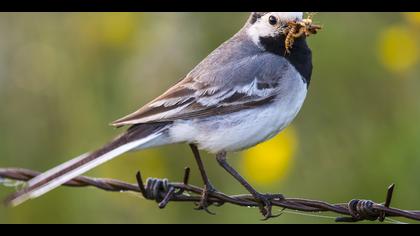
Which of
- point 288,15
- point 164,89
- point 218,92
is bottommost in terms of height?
point 218,92

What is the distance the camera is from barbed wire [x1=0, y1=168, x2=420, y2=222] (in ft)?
17.0

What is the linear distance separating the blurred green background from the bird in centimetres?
164

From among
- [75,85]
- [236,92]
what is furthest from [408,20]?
[75,85]

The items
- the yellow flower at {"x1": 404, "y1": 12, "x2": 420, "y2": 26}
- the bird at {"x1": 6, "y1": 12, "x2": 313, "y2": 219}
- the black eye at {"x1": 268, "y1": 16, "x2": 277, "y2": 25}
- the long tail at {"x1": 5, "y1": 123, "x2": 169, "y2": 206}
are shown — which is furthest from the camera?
the yellow flower at {"x1": 404, "y1": 12, "x2": 420, "y2": 26}

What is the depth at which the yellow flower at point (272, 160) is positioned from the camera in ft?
27.6

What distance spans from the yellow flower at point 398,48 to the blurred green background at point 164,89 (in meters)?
0.01

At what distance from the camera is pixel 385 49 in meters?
8.59

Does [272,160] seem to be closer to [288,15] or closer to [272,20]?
[272,20]

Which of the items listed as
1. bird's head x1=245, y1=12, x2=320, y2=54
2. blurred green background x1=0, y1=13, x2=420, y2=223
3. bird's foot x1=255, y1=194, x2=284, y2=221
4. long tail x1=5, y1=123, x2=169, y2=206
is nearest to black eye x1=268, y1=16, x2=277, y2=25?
bird's head x1=245, y1=12, x2=320, y2=54

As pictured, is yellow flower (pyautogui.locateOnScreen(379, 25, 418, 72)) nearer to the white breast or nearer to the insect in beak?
the insect in beak

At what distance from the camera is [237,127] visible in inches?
258

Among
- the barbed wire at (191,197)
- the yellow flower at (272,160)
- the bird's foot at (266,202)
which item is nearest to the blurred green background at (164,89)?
the yellow flower at (272,160)

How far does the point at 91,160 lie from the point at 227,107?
1.20 metres

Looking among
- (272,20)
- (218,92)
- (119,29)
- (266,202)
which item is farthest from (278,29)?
(119,29)
